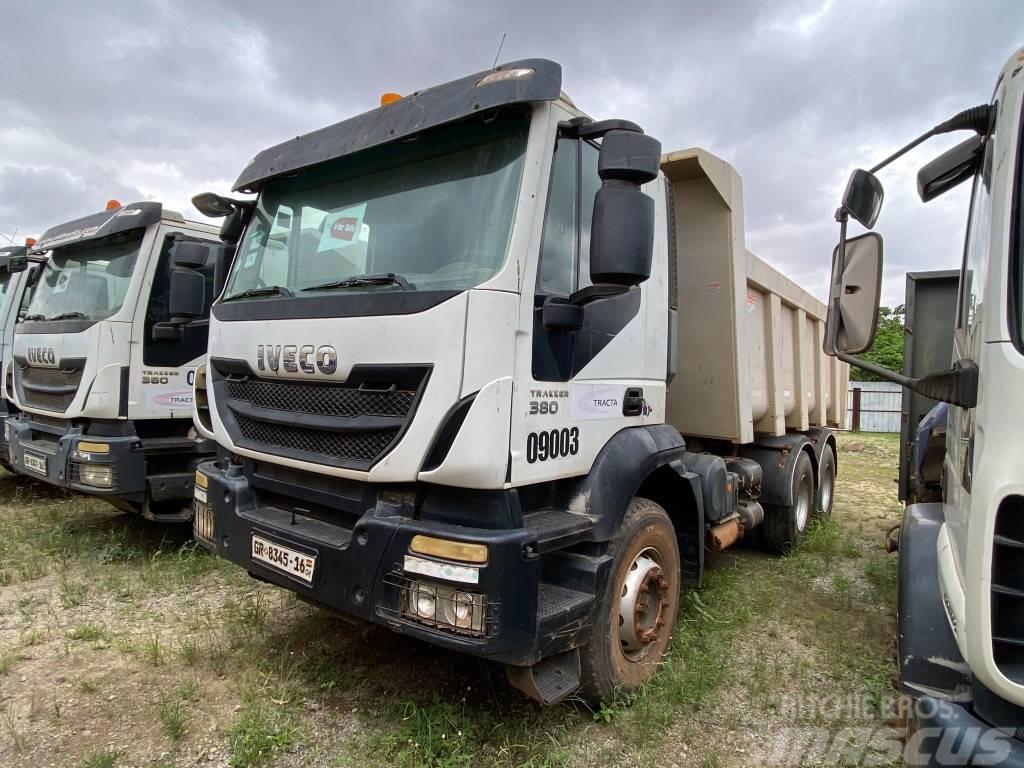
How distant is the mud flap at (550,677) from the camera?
244cm

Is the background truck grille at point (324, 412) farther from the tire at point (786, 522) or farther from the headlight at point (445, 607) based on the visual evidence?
the tire at point (786, 522)

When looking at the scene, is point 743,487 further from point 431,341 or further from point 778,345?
point 431,341

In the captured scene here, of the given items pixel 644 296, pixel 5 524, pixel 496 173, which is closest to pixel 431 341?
pixel 496 173

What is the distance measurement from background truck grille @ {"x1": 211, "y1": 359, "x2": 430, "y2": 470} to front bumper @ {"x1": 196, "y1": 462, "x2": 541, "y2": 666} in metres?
0.18

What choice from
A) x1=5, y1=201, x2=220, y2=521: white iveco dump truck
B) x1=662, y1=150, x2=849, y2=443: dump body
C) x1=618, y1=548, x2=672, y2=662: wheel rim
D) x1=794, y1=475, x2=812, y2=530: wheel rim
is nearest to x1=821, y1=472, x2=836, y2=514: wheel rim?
x1=794, y1=475, x2=812, y2=530: wheel rim

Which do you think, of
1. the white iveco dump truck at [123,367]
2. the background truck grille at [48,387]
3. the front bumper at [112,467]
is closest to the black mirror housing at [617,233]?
the white iveco dump truck at [123,367]

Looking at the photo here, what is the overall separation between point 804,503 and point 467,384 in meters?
4.80

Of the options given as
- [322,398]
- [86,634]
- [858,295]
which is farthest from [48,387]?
[858,295]

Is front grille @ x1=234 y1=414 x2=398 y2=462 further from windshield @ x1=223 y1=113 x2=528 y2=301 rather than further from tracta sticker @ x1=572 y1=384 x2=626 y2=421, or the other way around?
tracta sticker @ x1=572 y1=384 x2=626 y2=421

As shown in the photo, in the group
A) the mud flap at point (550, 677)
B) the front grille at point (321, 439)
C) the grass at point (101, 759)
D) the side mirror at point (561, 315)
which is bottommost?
the grass at point (101, 759)

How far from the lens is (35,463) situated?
16.7 feet

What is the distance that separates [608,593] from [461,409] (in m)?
1.12

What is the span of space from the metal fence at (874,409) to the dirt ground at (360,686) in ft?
56.0

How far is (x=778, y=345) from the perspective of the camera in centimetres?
528
